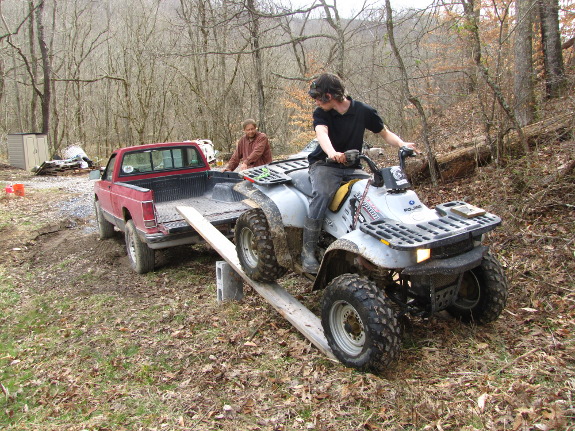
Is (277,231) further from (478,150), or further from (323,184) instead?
(478,150)

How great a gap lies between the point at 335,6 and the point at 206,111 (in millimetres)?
15657

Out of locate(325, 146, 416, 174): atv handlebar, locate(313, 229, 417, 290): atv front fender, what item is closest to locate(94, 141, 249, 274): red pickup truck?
locate(313, 229, 417, 290): atv front fender

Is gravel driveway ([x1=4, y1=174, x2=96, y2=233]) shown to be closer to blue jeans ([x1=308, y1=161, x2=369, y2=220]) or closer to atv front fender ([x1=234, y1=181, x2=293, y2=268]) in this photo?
atv front fender ([x1=234, y1=181, x2=293, y2=268])

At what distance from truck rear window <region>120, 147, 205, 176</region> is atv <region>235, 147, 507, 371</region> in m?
3.98

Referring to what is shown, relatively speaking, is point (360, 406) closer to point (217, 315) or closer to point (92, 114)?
point (217, 315)

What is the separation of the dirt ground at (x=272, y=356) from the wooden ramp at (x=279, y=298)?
168 millimetres

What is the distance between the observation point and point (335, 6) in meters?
12.0

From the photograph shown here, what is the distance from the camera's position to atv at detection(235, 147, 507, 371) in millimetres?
3262

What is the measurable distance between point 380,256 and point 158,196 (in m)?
5.68

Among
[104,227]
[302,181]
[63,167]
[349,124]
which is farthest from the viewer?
[63,167]

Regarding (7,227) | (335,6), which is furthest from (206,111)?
(7,227)

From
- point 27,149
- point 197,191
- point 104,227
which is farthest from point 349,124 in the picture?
point 27,149

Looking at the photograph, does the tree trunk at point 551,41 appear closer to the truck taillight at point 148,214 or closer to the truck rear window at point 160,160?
the truck rear window at point 160,160

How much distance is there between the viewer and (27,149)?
22.5m
